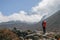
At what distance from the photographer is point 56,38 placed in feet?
117

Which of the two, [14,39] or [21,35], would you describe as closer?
[14,39]

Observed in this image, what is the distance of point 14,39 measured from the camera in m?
28.4

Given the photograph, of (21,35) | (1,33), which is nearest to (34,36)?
(21,35)

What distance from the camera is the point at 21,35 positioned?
35.1m

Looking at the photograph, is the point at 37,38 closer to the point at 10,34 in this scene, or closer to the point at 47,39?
the point at 47,39

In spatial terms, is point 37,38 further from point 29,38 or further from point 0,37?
point 0,37

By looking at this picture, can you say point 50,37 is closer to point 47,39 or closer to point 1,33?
point 47,39

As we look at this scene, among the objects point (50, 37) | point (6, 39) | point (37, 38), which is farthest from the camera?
point (50, 37)

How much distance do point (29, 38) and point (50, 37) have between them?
3640 millimetres

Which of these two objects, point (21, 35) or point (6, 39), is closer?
point (6, 39)

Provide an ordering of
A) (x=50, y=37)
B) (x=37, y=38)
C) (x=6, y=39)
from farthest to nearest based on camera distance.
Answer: (x=50, y=37), (x=37, y=38), (x=6, y=39)

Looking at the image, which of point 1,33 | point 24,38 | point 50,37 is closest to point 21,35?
point 24,38

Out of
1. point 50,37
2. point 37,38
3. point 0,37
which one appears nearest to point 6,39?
point 0,37

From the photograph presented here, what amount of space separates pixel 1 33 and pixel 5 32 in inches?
20.0
